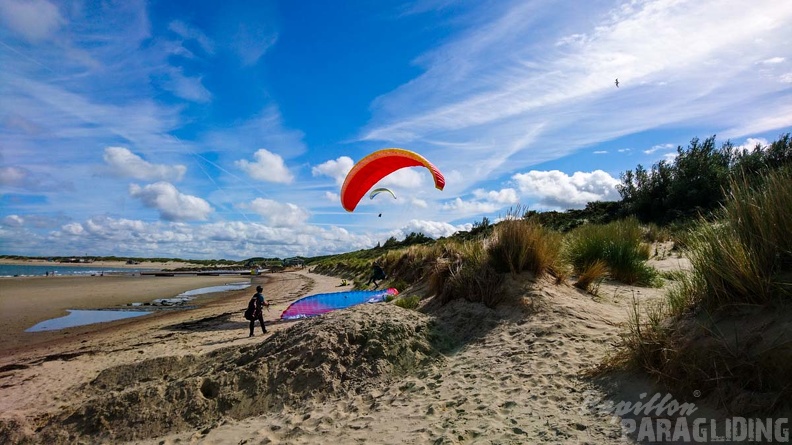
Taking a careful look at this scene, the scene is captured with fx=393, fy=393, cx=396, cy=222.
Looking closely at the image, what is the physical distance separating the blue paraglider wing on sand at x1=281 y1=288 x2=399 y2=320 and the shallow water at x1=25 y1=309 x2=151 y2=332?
7664mm

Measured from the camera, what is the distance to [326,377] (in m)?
5.07

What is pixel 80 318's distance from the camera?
48.9 feet

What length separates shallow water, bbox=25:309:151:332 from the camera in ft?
42.9

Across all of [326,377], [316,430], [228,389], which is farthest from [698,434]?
[228,389]

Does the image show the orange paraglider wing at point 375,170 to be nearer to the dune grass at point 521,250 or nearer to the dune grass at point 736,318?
the dune grass at point 521,250

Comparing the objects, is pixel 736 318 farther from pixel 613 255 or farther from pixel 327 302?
pixel 327 302

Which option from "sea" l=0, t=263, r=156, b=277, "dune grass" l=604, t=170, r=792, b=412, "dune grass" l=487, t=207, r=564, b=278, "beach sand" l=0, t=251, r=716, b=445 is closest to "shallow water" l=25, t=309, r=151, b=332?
"beach sand" l=0, t=251, r=716, b=445

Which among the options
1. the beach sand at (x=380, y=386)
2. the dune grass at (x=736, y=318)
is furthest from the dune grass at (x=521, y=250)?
the dune grass at (x=736, y=318)

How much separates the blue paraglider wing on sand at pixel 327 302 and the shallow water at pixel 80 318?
25.1 feet

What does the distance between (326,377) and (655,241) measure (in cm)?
1482

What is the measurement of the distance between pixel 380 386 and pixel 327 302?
7976 mm

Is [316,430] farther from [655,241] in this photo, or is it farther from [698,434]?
[655,241]

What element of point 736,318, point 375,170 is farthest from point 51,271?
point 736,318

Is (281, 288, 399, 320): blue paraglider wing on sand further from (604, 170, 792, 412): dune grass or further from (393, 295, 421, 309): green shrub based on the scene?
(604, 170, 792, 412): dune grass
